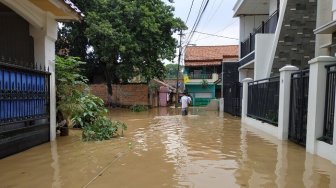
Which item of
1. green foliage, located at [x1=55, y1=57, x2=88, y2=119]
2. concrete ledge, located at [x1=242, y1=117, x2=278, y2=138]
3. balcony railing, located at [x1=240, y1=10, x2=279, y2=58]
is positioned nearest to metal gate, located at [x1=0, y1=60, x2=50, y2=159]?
green foliage, located at [x1=55, y1=57, x2=88, y2=119]

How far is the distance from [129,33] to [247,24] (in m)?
8.90

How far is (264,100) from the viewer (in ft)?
41.6

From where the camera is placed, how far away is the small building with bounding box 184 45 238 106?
1790 inches

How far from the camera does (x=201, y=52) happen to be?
46844 mm

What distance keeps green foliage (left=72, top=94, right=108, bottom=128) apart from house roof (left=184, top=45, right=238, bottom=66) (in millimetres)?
34467

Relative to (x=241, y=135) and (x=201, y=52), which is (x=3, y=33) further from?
(x=201, y=52)

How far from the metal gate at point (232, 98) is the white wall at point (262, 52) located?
421 cm

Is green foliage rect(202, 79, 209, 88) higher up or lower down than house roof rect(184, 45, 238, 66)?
lower down

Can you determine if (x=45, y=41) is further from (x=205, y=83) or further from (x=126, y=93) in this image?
(x=205, y=83)

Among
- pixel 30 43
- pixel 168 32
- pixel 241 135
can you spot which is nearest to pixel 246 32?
pixel 168 32

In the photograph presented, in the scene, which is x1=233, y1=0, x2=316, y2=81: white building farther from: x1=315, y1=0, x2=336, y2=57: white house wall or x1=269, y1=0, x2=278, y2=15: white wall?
x1=269, y1=0, x2=278, y2=15: white wall

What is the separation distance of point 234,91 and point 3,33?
15.9 metres

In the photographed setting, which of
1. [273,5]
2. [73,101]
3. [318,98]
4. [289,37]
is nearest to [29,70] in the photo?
[73,101]

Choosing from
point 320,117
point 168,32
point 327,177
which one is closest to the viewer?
point 327,177
